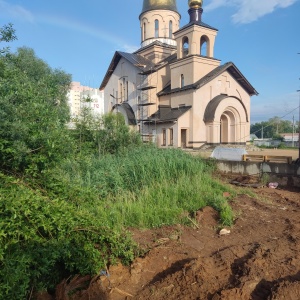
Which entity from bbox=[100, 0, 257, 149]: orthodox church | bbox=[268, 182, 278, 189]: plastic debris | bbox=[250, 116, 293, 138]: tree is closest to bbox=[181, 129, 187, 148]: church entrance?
bbox=[100, 0, 257, 149]: orthodox church

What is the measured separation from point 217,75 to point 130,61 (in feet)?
28.9

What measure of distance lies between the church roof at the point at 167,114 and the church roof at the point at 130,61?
4360 millimetres

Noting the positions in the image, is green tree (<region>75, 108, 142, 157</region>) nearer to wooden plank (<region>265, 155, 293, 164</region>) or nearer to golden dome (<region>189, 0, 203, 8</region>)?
wooden plank (<region>265, 155, 293, 164</region>)

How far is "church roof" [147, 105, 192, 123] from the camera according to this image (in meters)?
23.0

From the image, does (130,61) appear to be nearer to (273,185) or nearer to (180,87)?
(180,87)

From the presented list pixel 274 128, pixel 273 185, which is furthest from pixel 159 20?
pixel 274 128

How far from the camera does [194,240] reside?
434cm

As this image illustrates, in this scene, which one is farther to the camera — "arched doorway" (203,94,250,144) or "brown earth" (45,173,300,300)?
"arched doorway" (203,94,250,144)

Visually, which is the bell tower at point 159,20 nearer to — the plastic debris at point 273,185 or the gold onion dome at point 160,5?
the gold onion dome at point 160,5

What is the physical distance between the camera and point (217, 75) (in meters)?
23.8

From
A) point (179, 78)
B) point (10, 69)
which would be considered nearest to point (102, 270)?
point (10, 69)

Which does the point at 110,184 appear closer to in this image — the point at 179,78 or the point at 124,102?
the point at 179,78

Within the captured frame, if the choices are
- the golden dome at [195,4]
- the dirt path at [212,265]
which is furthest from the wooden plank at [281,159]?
the golden dome at [195,4]

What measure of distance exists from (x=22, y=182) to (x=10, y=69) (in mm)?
1791
